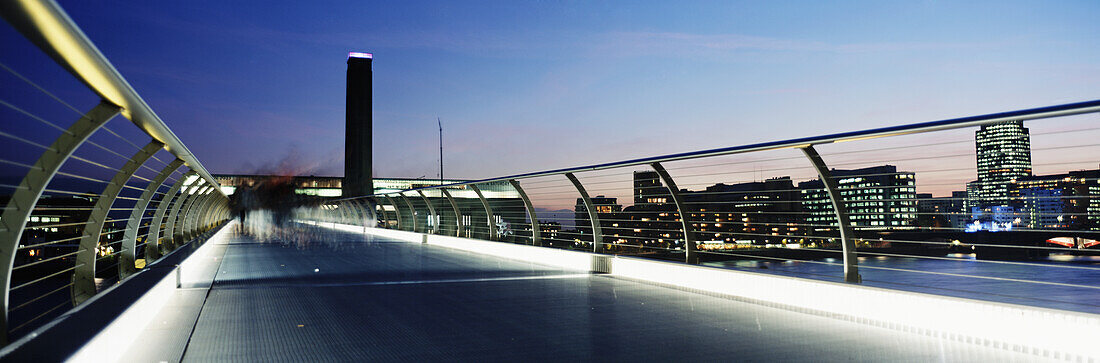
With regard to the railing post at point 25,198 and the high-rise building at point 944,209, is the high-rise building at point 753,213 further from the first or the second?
the railing post at point 25,198

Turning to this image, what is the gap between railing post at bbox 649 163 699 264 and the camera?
5.25 meters

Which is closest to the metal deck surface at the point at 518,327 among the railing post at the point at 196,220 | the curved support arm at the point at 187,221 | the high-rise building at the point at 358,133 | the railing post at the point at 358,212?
the curved support arm at the point at 187,221

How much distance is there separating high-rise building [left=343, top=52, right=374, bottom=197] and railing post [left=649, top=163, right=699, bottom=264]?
62.1 m

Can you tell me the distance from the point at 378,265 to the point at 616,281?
3.27 metres

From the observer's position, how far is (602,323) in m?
3.67

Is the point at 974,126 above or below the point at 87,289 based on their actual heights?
above

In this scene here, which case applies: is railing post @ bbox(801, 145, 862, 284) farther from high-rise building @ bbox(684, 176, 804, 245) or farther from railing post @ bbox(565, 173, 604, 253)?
railing post @ bbox(565, 173, 604, 253)

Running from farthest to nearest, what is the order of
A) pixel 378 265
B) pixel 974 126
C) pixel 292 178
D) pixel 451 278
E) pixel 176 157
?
pixel 292 178 → pixel 378 265 → pixel 451 278 → pixel 176 157 → pixel 974 126

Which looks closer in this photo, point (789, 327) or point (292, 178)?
point (789, 327)

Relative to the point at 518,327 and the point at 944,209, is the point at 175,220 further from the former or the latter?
the point at 944,209

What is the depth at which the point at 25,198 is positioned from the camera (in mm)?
2312

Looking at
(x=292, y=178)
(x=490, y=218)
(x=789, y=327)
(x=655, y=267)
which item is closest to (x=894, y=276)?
(x=655, y=267)

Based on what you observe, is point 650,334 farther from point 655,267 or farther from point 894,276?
point 894,276

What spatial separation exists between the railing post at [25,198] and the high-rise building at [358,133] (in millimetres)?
64025
